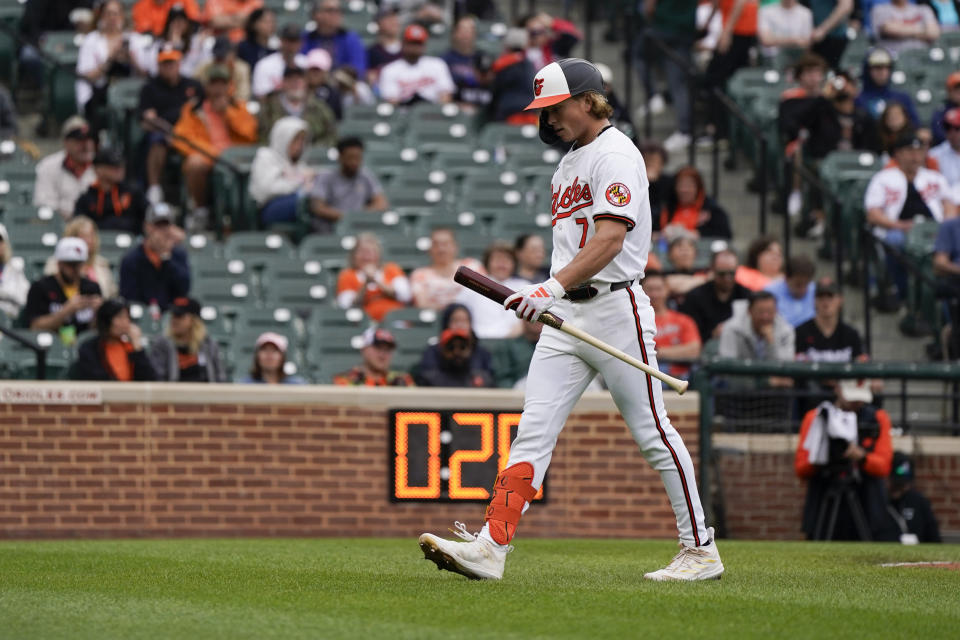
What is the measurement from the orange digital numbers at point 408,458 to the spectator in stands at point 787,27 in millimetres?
8582

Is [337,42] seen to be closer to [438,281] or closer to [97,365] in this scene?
[438,281]

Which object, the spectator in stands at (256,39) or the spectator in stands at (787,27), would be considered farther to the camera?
the spectator in stands at (787,27)

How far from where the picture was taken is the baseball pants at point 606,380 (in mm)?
7016

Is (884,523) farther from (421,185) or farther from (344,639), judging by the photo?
(344,639)

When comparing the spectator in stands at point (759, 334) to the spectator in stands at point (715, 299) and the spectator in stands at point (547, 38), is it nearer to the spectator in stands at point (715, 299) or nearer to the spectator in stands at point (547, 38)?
the spectator in stands at point (715, 299)

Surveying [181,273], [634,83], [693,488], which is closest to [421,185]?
[181,273]

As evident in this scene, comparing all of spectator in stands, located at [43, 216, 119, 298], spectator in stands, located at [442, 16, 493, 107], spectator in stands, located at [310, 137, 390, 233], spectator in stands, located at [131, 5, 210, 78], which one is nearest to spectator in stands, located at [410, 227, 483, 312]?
spectator in stands, located at [310, 137, 390, 233]

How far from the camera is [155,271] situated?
44.4ft

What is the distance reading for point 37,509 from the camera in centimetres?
1109

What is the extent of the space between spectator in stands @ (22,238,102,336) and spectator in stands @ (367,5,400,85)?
5404 millimetres

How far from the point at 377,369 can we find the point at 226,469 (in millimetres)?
1527

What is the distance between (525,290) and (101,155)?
854 cm

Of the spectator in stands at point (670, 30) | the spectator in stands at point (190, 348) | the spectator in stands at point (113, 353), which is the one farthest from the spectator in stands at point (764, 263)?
the spectator in stands at point (113, 353)

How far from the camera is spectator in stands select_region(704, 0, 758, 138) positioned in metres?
17.7
